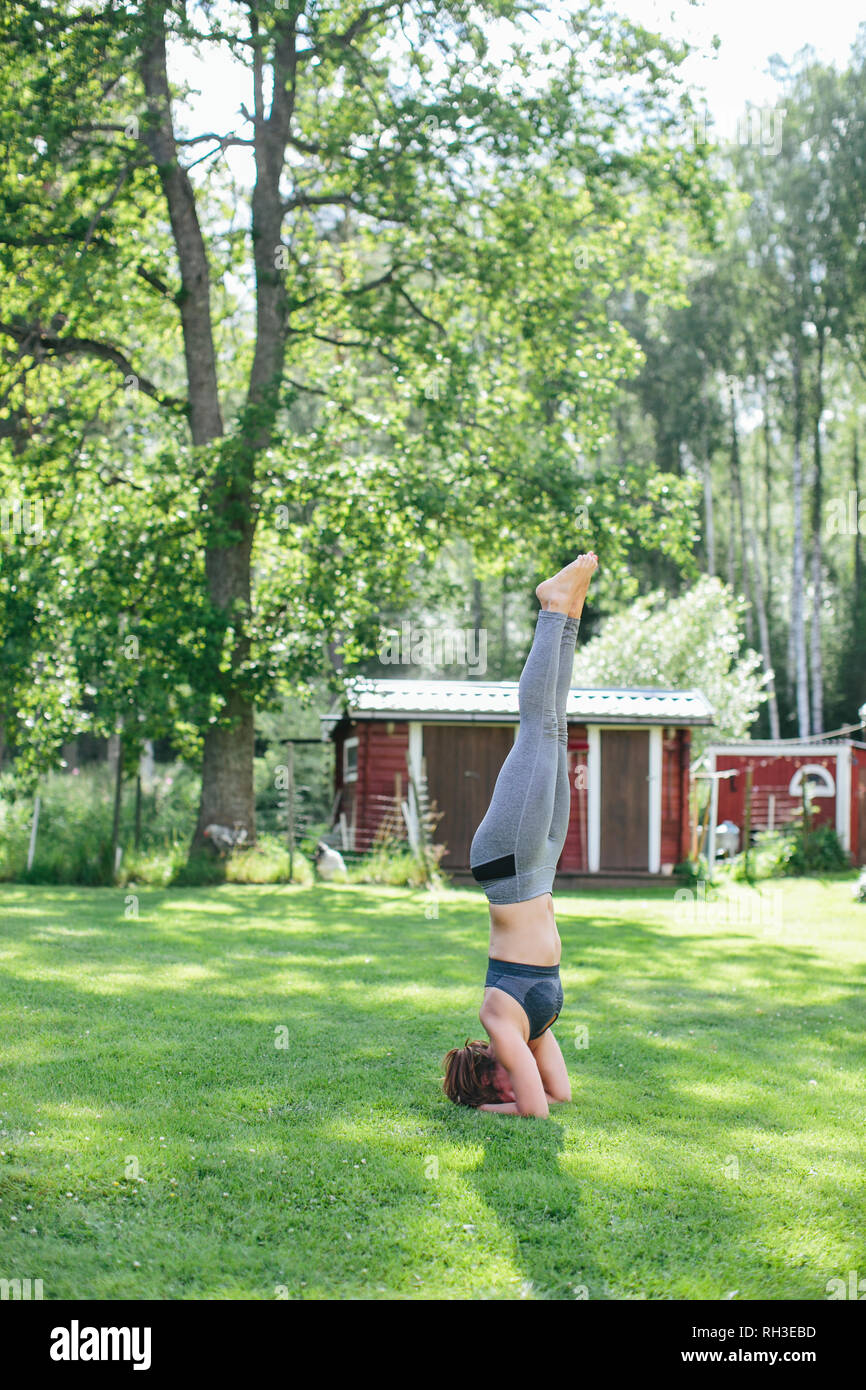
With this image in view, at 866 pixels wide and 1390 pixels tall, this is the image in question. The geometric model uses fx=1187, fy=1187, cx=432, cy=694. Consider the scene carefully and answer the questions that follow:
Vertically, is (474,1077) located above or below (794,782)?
below

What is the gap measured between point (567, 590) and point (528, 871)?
1.24m

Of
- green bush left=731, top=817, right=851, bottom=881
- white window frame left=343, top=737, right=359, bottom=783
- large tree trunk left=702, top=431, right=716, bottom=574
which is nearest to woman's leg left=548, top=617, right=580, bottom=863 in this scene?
green bush left=731, top=817, right=851, bottom=881

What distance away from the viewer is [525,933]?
5160 mm

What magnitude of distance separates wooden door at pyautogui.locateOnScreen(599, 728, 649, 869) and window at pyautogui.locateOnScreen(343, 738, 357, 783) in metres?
4.89

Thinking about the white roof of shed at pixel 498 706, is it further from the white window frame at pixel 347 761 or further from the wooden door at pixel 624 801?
the white window frame at pixel 347 761

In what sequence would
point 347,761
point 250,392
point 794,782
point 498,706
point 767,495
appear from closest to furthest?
point 250,392 < point 498,706 < point 347,761 < point 794,782 < point 767,495

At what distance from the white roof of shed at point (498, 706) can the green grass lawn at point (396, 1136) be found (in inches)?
432

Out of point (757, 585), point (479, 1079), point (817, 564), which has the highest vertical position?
point (817, 564)

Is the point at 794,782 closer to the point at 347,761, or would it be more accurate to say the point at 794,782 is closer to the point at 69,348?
the point at 347,761

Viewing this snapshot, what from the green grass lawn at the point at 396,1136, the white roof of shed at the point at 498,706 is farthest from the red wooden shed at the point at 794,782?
the green grass lawn at the point at 396,1136

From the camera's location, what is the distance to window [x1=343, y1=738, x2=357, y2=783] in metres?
23.1

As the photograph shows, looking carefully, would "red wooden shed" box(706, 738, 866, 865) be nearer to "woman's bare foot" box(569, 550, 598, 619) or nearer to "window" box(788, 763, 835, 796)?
"window" box(788, 763, 835, 796)

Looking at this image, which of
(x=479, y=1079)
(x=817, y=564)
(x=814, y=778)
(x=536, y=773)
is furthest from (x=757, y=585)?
(x=479, y=1079)
